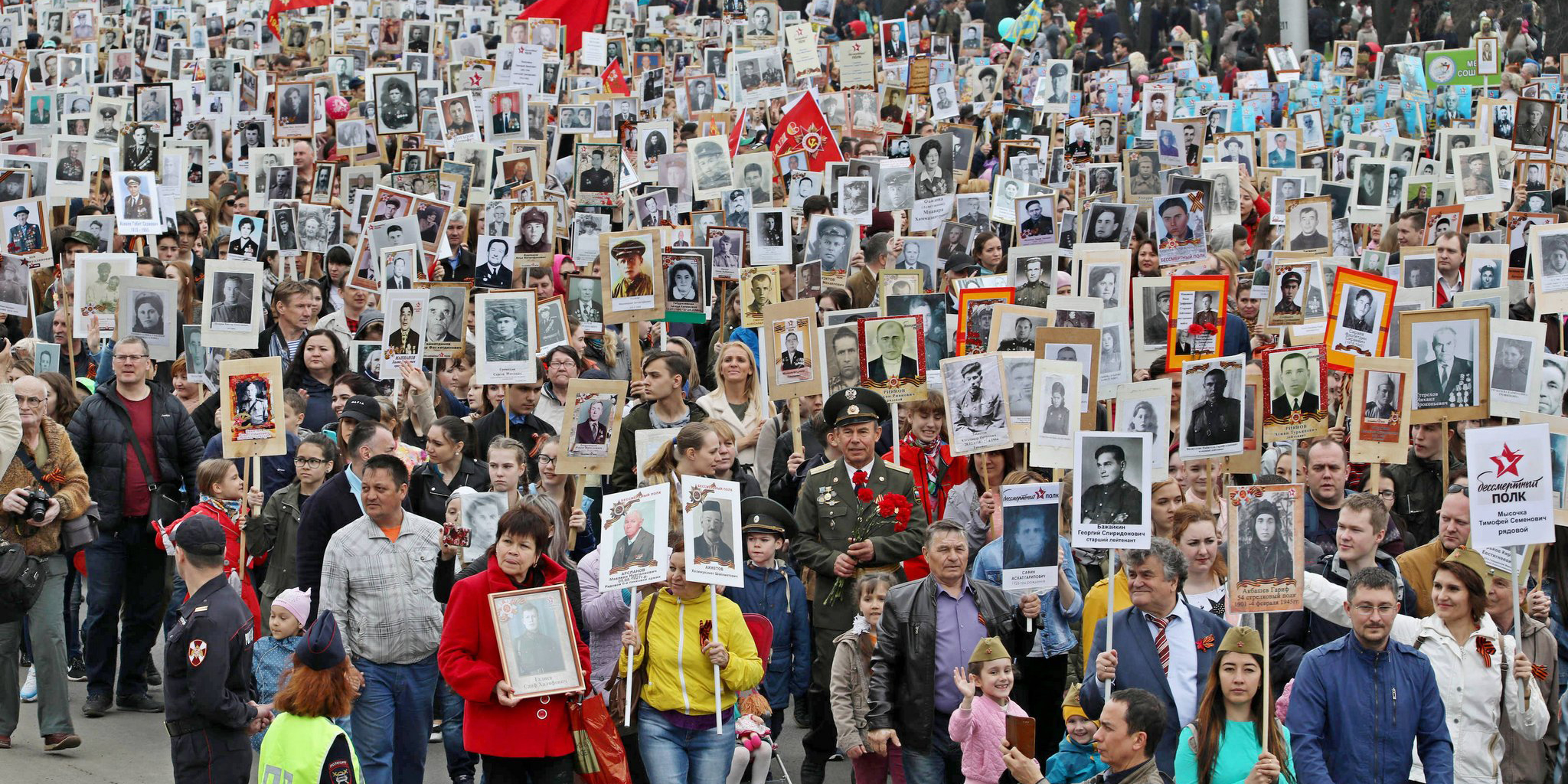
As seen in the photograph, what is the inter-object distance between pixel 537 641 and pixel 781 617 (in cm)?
165

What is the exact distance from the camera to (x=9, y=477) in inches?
329

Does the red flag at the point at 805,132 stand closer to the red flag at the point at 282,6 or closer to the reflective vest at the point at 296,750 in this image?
the reflective vest at the point at 296,750

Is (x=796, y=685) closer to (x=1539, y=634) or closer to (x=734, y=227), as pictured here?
(x=1539, y=634)

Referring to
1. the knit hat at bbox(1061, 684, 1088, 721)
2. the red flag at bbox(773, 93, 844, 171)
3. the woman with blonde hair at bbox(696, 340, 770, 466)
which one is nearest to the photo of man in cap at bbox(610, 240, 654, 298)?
the woman with blonde hair at bbox(696, 340, 770, 466)

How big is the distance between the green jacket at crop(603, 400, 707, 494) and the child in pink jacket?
7.59 ft

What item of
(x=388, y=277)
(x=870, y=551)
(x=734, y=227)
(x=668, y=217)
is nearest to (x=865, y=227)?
(x=668, y=217)

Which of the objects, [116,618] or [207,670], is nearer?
[207,670]

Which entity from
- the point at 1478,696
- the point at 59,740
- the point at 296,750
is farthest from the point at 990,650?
the point at 59,740

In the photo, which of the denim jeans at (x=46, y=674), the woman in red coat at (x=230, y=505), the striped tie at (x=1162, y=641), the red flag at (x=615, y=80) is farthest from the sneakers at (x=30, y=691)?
the red flag at (x=615, y=80)

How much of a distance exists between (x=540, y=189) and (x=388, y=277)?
372 cm

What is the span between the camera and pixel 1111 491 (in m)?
7.11

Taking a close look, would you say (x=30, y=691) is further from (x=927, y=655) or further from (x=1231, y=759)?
(x=1231, y=759)

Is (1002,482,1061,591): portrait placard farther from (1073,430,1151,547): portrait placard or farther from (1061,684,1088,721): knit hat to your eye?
(1061,684,1088,721): knit hat

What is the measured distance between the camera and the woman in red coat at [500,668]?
6625mm
